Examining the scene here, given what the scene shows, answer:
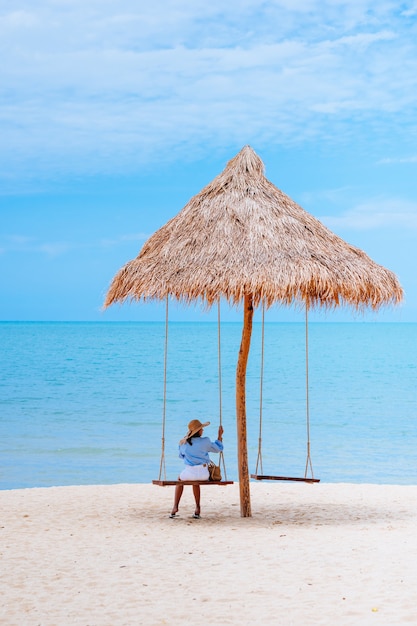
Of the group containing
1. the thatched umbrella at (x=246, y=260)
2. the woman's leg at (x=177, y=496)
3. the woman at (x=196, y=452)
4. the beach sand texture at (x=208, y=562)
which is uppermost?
the thatched umbrella at (x=246, y=260)

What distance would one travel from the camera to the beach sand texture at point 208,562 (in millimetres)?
4090

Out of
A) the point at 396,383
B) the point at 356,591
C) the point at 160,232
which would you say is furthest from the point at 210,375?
the point at 356,591

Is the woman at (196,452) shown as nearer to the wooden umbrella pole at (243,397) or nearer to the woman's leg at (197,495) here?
the woman's leg at (197,495)

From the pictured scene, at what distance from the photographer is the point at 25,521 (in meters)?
6.55

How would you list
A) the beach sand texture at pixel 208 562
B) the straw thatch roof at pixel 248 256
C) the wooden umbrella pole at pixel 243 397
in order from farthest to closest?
1. the wooden umbrella pole at pixel 243 397
2. the straw thatch roof at pixel 248 256
3. the beach sand texture at pixel 208 562

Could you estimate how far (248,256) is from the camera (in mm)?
6184

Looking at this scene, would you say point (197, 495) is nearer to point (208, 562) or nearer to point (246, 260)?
point (208, 562)

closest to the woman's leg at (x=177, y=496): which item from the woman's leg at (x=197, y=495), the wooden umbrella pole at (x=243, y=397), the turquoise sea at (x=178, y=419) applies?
the woman's leg at (x=197, y=495)

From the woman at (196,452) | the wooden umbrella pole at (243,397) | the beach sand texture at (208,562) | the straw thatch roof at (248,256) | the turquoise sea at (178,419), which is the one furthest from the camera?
the turquoise sea at (178,419)

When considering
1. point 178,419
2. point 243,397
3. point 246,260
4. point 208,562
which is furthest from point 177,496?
point 178,419

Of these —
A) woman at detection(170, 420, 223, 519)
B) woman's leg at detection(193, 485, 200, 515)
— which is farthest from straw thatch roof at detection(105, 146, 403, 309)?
woman's leg at detection(193, 485, 200, 515)

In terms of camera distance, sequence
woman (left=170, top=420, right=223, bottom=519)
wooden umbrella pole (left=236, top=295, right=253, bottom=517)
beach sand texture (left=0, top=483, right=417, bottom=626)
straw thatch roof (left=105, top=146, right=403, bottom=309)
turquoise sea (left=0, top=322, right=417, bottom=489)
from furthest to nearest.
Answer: turquoise sea (left=0, top=322, right=417, bottom=489) → wooden umbrella pole (left=236, top=295, right=253, bottom=517) → woman (left=170, top=420, right=223, bottom=519) → straw thatch roof (left=105, top=146, right=403, bottom=309) → beach sand texture (left=0, top=483, right=417, bottom=626)

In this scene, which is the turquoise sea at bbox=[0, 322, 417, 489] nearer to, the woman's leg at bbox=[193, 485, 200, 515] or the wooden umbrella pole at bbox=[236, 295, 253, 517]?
the woman's leg at bbox=[193, 485, 200, 515]

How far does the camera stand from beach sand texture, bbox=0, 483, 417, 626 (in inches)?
161
